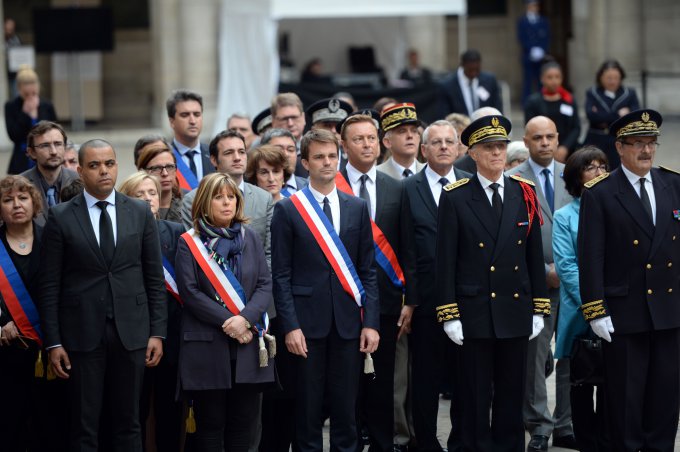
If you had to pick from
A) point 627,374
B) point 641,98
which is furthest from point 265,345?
point 641,98

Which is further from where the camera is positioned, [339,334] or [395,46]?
[395,46]

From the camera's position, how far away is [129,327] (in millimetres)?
7387

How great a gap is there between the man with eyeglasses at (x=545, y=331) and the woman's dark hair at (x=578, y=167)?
48 cm

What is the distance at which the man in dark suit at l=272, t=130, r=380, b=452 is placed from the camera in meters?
7.75

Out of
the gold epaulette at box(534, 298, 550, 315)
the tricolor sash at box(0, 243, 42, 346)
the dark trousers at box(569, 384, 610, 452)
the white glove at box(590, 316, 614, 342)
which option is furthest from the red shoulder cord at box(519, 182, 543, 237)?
the tricolor sash at box(0, 243, 42, 346)

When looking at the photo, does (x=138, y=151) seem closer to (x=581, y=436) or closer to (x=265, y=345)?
(x=265, y=345)

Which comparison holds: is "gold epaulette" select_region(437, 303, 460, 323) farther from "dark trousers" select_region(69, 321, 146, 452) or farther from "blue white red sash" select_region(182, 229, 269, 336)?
"dark trousers" select_region(69, 321, 146, 452)

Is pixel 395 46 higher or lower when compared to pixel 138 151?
higher

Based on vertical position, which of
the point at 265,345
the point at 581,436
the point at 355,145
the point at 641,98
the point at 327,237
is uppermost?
the point at 641,98

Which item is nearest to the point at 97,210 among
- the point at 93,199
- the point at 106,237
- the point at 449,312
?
the point at 93,199

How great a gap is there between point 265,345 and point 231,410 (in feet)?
1.35

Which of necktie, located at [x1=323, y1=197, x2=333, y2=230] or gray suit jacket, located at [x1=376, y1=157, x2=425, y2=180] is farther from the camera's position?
gray suit jacket, located at [x1=376, y1=157, x2=425, y2=180]

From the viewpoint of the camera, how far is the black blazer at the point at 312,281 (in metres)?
7.75

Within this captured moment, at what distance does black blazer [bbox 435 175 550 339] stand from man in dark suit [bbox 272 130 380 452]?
466 millimetres
